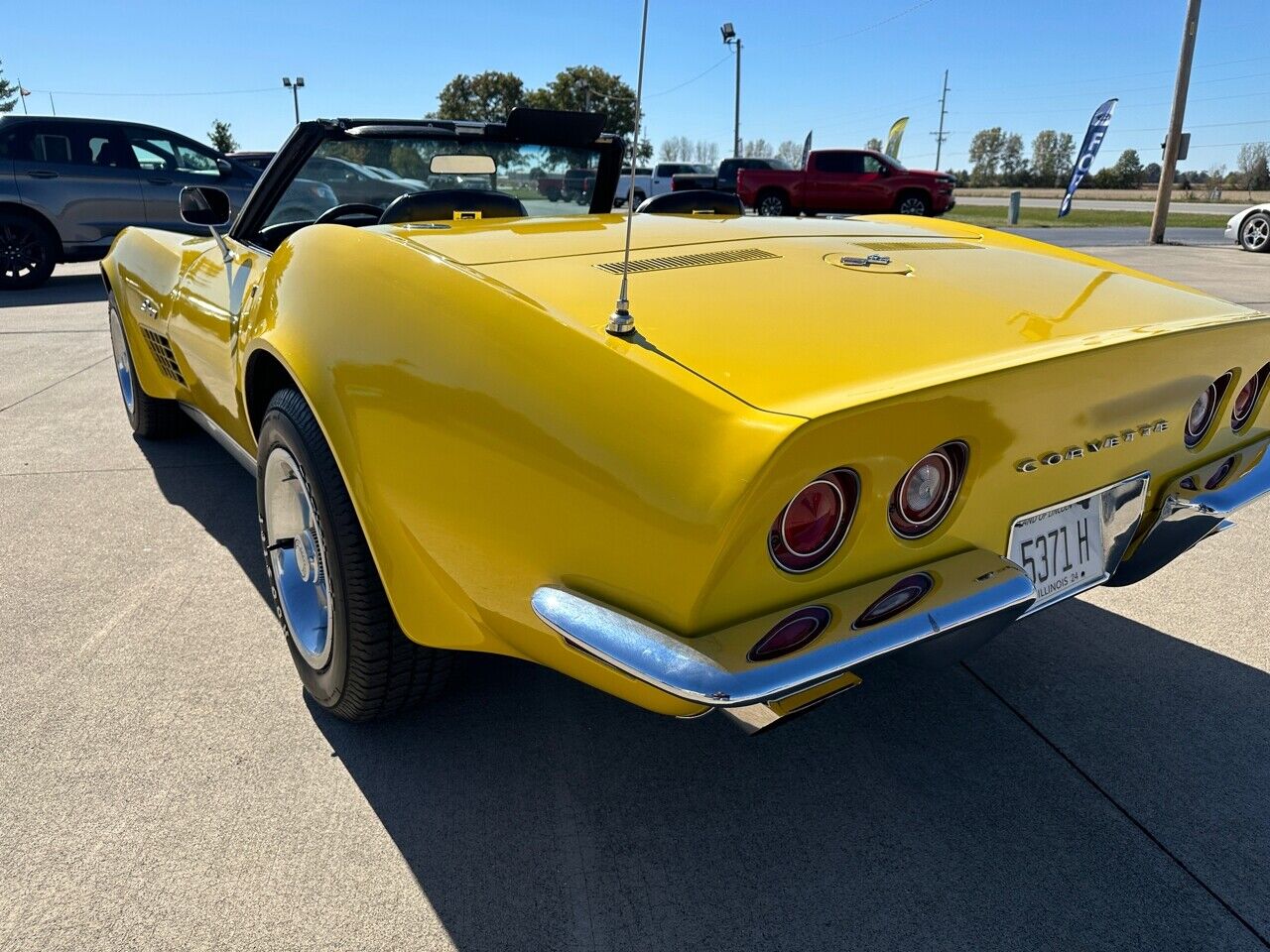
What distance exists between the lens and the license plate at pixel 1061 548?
168 cm

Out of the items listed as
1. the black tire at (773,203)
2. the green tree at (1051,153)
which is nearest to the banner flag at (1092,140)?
the black tire at (773,203)

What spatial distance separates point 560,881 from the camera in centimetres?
167

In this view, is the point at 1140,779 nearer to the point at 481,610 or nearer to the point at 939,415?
the point at 939,415

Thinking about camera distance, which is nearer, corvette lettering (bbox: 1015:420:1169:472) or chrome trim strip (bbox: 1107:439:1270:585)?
corvette lettering (bbox: 1015:420:1169:472)

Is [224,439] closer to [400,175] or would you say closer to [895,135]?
[400,175]

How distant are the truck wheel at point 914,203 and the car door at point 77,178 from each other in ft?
51.6

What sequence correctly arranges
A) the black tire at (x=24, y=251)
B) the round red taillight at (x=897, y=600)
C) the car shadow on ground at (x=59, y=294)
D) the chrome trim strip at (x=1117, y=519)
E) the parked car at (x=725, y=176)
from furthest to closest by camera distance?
the parked car at (x=725, y=176) < the black tire at (x=24, y=251) < the car shadow on ground at (x=59, y=294) < the chrome trim strip at (x=1117, y=519) < the round red taillight at (x=897, y=600)

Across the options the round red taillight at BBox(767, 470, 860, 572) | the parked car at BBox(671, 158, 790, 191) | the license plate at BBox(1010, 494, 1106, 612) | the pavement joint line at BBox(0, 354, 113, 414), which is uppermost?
the parked car at BBox(671, 158, 790, 191)

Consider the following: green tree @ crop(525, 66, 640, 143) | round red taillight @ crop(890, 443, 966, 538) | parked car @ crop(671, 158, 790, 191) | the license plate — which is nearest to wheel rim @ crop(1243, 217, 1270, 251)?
parked car @ crop(671, 158, 790, 191)

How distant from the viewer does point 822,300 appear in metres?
1.73

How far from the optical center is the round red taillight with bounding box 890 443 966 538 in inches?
57.5

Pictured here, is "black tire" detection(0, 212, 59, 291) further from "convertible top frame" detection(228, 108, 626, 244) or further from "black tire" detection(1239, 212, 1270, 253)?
"black tire" detection(1239, 212, 1270, 253)

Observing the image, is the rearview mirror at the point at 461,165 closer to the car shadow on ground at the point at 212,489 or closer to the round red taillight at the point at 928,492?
the car shadow on ground at the point at 212,489

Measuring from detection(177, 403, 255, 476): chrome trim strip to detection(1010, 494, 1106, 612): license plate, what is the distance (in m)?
1.86
